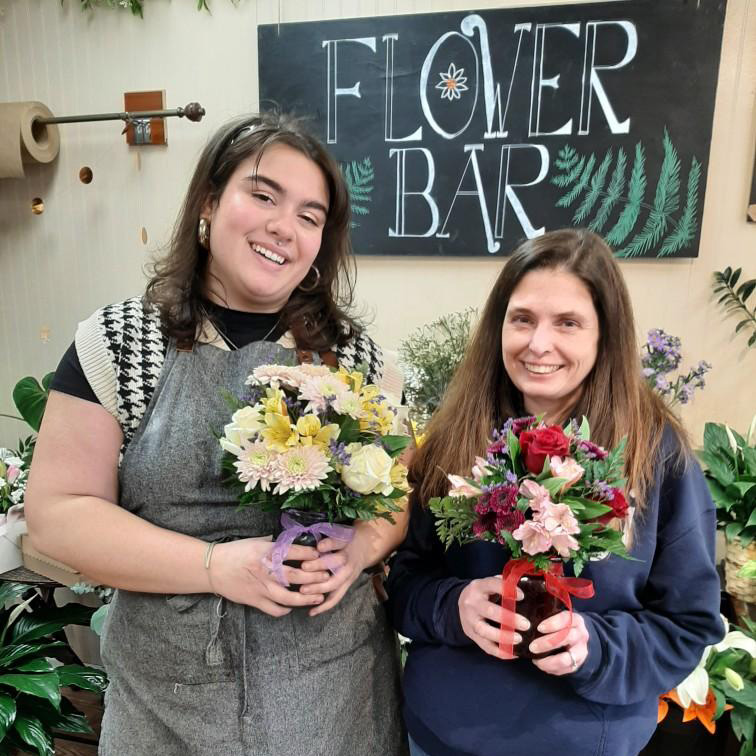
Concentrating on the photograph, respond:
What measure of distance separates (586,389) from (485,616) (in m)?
0.45

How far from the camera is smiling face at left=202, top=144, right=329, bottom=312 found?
1.03 m

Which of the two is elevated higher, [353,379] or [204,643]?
[353,379]

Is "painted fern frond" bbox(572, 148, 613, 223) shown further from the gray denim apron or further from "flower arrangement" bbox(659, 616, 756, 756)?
the gray denim apron

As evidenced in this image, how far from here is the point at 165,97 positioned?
2467mm

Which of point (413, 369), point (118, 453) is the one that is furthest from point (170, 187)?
point (118, 453)

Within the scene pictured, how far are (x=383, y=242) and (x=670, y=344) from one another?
1105 millimetres

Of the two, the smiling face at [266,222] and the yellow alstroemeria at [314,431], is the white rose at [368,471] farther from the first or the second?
the smiling face at [266,222]

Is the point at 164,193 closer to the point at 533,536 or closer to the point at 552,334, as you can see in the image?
the point at 552,334

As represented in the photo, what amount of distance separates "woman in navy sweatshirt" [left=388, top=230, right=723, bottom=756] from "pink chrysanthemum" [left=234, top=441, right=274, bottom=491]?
41 cm

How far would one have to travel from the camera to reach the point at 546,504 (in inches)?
30.3

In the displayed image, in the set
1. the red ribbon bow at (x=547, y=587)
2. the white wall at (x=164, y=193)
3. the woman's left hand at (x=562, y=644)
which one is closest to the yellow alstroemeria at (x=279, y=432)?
the red ribbon bow at (x=547, y=587)

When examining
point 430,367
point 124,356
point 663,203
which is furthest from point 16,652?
point 663,203

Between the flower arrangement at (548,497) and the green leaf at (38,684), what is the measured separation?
1.64m

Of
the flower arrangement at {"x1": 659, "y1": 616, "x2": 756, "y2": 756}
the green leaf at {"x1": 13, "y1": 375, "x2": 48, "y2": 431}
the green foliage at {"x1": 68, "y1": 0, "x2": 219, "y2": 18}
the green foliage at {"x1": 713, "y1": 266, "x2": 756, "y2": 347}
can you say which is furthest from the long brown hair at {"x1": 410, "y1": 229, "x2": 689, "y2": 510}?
the green foliage at {"x1": 68, "y1": 0, "x2": 219, "y2": 18}
